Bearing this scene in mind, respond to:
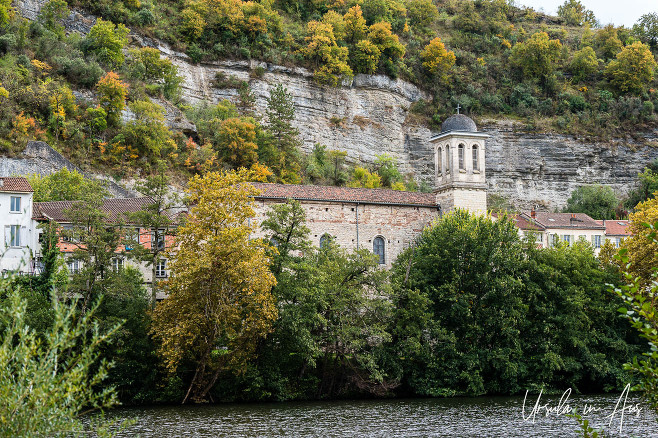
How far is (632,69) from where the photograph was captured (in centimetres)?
8625

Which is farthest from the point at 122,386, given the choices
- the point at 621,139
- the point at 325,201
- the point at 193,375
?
the point at 621,139

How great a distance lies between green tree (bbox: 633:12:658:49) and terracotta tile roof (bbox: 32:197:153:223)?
242 feet

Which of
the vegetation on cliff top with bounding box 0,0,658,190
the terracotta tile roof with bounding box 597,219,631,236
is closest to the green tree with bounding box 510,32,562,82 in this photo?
the vegetation on cliff top with bounding box 0,0,658,190

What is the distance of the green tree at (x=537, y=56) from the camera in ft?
281

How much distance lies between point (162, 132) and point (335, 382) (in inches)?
1070

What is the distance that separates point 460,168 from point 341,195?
9402 millimetres

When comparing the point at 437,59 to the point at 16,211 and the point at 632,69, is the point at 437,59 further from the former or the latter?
the point at 16,211

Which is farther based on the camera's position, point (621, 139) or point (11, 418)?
point (621, 139)

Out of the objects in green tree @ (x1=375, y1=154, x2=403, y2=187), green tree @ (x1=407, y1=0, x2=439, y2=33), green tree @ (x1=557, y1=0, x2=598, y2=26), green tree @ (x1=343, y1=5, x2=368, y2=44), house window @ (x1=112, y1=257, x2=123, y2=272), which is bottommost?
house window @ (x1=112, y1=257, x2=123, y2=272)

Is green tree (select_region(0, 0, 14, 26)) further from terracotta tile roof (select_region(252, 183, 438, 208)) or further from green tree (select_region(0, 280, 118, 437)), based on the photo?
green tree (select_region(0, 280, 118, 437))

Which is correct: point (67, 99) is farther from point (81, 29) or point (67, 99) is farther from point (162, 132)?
point (81, 29)

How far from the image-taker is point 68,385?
11117mm

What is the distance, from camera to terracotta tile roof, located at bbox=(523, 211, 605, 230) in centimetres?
5978

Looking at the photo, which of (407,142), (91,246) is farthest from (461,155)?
(407,142)
